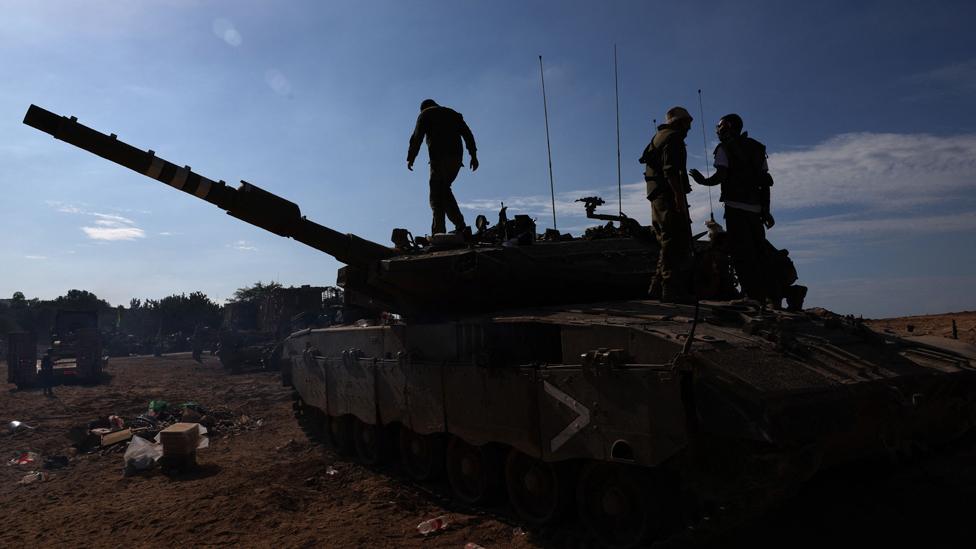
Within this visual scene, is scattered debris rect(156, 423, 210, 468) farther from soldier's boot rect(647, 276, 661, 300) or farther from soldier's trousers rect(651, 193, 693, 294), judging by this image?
soldier's trousers rect(651, 193, 693, 294)

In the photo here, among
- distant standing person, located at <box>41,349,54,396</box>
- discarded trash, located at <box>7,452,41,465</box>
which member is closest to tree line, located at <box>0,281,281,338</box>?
distant standing person, located at <box>41,349,54,396</box>

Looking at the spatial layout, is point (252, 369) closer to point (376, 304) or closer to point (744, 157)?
point (376, 304)

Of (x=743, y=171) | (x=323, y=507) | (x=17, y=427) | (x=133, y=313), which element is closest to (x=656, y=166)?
(x=743, y=171)

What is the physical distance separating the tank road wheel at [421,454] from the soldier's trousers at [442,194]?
2729mm

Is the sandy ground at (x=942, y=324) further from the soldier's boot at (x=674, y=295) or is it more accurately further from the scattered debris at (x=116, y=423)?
the scattered debris at (x=116, y=423)

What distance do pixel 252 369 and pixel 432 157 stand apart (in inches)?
738

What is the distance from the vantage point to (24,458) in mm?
10250

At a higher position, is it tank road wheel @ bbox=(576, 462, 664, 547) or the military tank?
the military tank

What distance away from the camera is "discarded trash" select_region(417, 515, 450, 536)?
6.24 meters

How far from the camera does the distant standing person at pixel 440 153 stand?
9.20 meters

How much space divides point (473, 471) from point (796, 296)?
3.73 meters

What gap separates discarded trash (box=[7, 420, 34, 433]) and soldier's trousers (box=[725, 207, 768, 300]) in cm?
1266

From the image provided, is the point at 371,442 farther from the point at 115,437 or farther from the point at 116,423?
the point at 116,423

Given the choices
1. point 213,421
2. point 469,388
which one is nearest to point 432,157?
point 469,388
